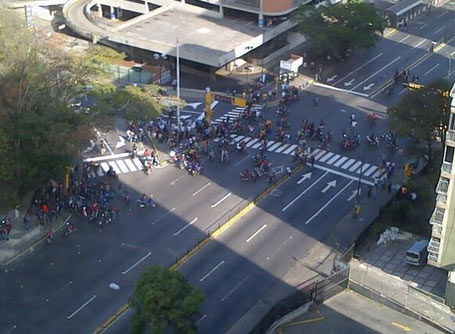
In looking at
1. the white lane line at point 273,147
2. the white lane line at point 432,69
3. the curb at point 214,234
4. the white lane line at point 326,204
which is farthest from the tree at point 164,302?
the white lane line at point 432,69

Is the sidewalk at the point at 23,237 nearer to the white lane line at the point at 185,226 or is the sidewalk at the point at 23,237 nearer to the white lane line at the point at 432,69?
the white lane line at the point at 185,226

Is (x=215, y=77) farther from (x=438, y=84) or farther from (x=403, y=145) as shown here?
(x=438, y=84)

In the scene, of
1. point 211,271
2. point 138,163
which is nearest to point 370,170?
point 138,163

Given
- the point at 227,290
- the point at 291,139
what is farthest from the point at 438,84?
the point at 227,290

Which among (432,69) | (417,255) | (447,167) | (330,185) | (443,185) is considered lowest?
(432,69)

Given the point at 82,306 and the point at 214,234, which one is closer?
the point at 82,306

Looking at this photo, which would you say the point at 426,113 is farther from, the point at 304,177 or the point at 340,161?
the point at 304,177
